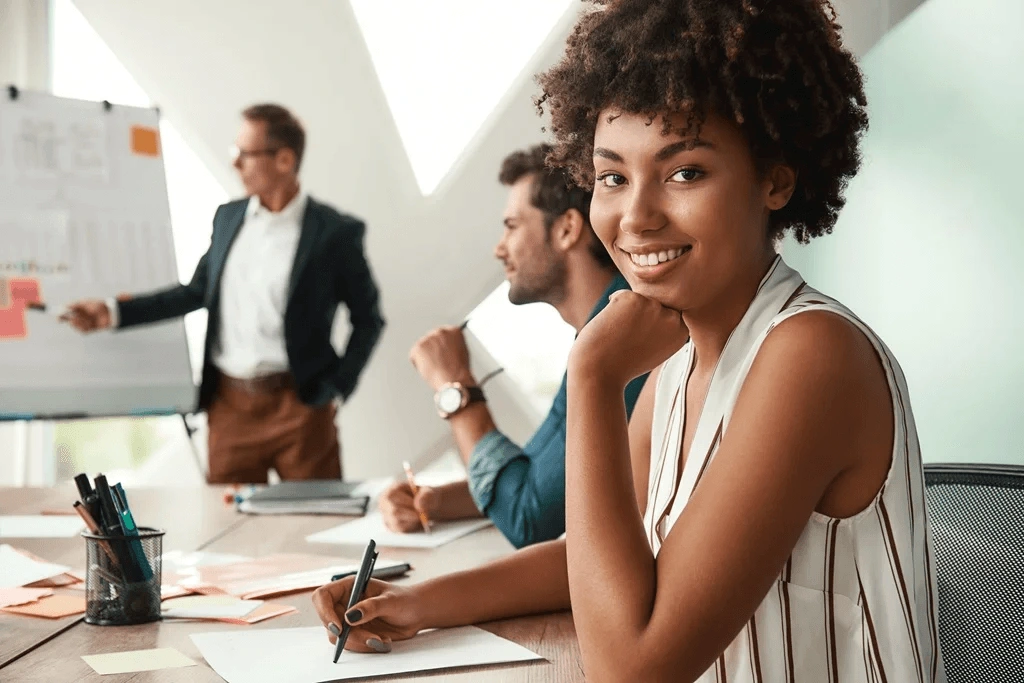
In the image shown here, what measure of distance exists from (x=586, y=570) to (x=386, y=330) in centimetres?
348

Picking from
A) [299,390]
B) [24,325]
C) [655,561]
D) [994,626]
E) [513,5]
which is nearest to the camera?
[655,561]

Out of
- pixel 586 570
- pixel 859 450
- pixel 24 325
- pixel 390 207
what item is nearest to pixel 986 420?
pixel 859 450

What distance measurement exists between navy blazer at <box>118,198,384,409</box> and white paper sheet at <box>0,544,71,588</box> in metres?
1.86

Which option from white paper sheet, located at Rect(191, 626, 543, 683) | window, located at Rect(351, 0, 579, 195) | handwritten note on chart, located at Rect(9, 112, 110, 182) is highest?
window, located at Rect(351, 0, 579, 195)

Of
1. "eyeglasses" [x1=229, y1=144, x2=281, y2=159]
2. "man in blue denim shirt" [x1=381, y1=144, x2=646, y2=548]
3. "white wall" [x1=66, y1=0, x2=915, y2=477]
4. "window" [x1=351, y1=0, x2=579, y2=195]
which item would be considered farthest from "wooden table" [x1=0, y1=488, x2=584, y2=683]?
"window" [x1=351, y1=0, x2=579, y2=195]

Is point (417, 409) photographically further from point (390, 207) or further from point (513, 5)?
point (513, 5)

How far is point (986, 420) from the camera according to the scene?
1825 millimetres

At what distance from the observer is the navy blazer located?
11.3 ft

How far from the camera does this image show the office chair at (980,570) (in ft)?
3.33

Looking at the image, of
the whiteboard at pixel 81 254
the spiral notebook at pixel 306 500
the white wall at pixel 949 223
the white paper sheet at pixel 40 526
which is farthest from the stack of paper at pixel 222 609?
the whiteboard at pixel 81 254

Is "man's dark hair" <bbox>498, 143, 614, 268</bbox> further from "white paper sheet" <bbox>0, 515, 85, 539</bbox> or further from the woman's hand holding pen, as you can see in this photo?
"white paper sheet" <bbox>0, 515, 85, 539</bbox>

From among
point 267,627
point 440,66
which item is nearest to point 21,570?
point 267,627

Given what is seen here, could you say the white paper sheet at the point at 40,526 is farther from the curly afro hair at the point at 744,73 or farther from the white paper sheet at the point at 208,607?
the curly afro hair at the point at 744,73

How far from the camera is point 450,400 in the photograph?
5.87ft
